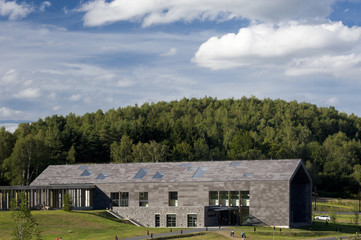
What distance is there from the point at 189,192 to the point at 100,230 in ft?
68.6

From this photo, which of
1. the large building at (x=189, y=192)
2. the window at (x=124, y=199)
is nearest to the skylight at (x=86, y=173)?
the large building at (x=189, y=192)

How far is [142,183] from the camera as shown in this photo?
328 ft

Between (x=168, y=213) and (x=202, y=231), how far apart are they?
11.9 metres

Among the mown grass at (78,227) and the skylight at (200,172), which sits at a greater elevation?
the skylight at (200,172)

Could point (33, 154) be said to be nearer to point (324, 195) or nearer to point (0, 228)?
point (0, 228)

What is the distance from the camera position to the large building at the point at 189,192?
90.9 metres

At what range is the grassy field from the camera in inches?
3019

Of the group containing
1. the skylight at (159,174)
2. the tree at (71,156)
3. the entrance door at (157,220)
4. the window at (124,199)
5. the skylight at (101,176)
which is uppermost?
the tree at (71,156)

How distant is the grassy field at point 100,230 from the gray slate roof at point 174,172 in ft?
32.8

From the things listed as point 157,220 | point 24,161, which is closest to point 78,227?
point 157,220

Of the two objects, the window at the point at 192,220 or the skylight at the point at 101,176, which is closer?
the window at the point at 192,220

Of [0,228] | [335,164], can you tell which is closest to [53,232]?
[0,228]

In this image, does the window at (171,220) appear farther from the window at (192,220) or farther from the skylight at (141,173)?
the skylight at (141,173)

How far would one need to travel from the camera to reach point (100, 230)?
8069cm
